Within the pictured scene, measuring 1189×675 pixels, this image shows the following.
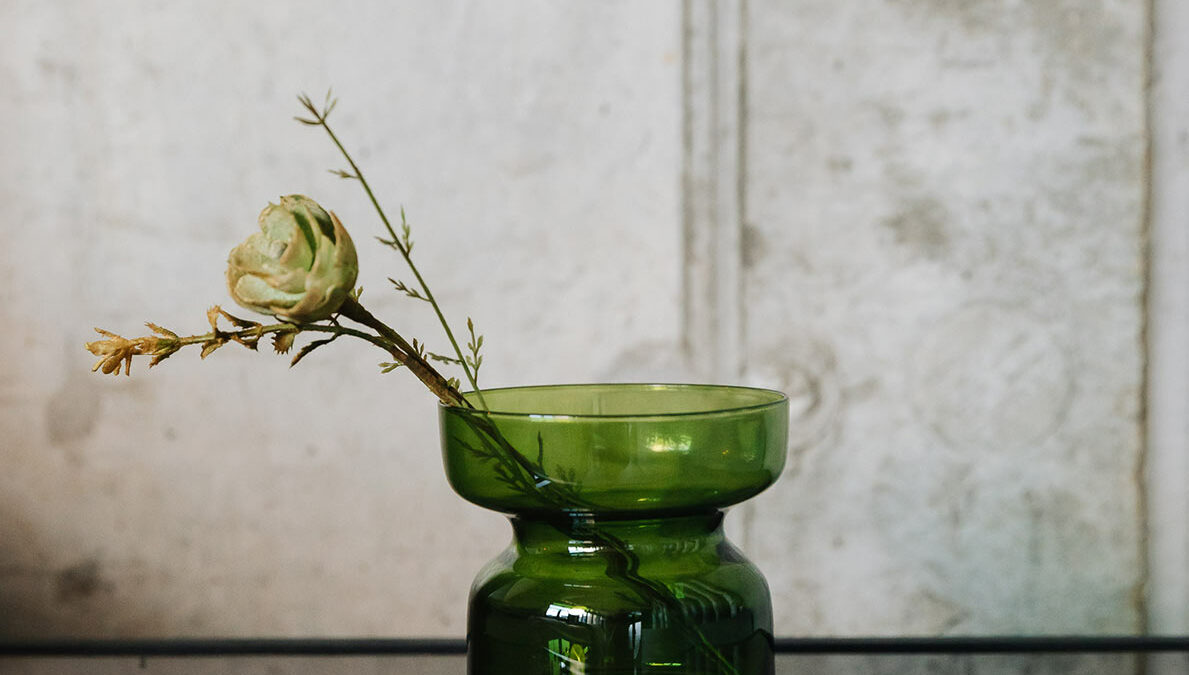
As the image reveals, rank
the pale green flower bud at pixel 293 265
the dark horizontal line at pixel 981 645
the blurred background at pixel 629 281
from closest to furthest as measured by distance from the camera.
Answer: the pale green flower bud at pixel 293 265
the dark horizontal line at pixel 981 645
the blurred background at pixel 629 281

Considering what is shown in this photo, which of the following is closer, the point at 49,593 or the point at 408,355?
the point at 408,355

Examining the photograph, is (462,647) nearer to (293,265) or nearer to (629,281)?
(629,281)

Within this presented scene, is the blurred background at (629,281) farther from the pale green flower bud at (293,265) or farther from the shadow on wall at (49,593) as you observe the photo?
the pale green flower bud at (293,265)

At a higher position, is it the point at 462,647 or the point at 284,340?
the point at 284,340

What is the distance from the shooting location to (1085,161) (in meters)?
0.93

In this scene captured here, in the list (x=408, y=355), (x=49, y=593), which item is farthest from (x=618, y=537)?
(x=49, y=593)

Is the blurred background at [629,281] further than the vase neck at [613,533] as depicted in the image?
Yes

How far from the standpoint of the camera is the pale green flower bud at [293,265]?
365 mm

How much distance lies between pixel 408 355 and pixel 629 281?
0.55 m

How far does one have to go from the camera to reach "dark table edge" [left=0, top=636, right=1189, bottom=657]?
0.82 m

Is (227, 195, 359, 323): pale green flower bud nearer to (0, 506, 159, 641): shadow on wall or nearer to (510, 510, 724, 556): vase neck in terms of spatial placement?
(510, 510, 724, 556): vase neck

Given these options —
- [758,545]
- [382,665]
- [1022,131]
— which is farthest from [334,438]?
[1022,131]

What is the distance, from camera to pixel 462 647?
2.72 feet

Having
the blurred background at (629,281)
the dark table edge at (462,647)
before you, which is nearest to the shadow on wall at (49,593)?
the blurred background at (629,281)
